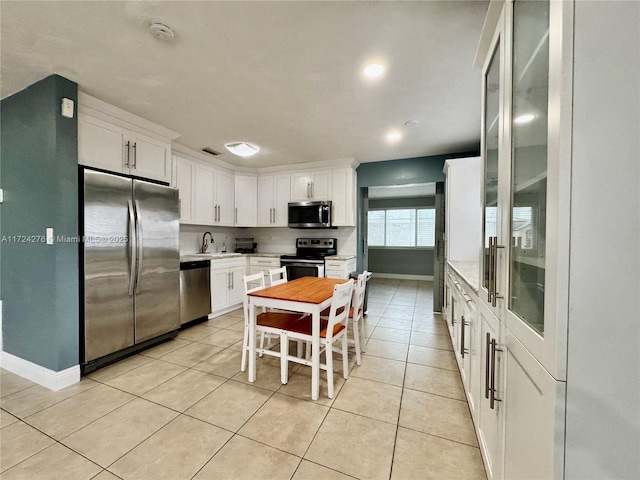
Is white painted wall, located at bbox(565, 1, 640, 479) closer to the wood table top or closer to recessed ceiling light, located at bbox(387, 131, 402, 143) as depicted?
the wood table top

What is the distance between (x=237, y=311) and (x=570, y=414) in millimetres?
4293

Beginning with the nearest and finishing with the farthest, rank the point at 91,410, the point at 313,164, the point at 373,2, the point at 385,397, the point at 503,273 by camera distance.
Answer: the point at 503,273
the point at 373,2
the point at 91,410
the point at 385,397
the point at 313,164

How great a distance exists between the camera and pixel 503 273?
1.07m

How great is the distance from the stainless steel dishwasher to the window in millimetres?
5021

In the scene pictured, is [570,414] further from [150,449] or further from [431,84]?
[431,84]

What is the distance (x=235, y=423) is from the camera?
176 cm

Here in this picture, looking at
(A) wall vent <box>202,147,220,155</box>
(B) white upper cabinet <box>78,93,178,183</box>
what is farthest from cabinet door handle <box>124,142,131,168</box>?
(A) wall vent <box>202,147,220,155</box>

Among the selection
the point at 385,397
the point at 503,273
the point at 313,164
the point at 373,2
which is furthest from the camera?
the point at 313,164

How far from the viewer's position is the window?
23.9 feet

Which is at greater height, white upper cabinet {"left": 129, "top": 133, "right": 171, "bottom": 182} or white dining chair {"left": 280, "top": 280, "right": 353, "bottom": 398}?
white upper cabinet {"left": 129, "top": 133, "right": 171, "bottom": 182}

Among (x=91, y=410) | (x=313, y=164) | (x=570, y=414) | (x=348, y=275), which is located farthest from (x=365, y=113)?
(x=91, y=410)

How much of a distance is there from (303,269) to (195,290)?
159 centimetres

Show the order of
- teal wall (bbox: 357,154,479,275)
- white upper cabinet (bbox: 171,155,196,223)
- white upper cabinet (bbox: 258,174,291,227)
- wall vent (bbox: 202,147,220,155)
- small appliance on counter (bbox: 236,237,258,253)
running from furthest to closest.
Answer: small appliance on counter (bbox: 236,237,258,253), white upper cabinet (bbox: 258,174,291,227), teal wall (bbox: 357,154,479,275), wall vent (bbox: 202,147,220,155), white upper cabinet (bbox: 171,155,196,223)

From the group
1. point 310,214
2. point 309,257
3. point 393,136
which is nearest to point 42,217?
point 309,257
